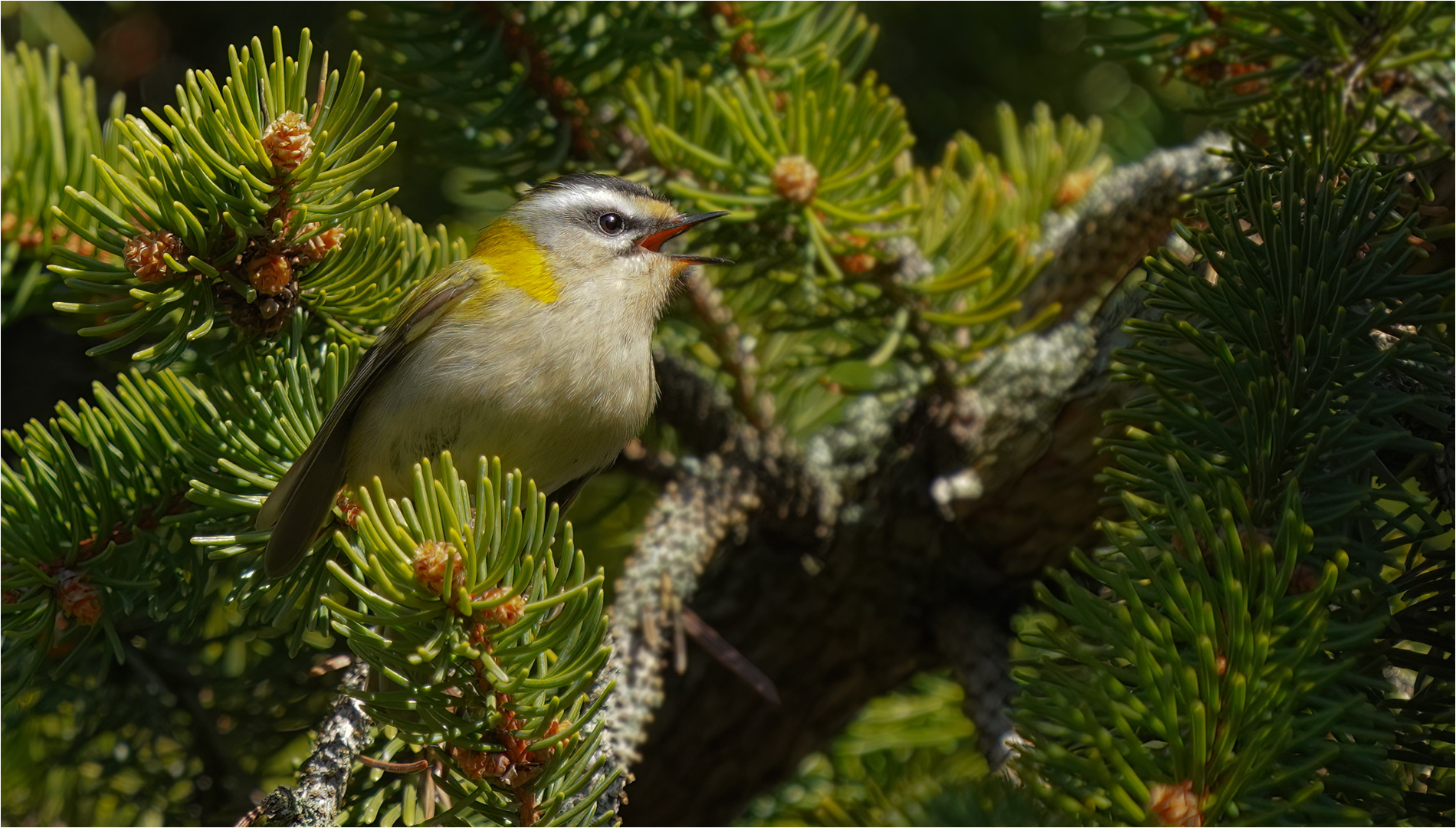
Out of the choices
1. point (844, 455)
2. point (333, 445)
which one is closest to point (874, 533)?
point (844, 455)

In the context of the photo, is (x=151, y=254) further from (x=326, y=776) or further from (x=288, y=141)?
(x=326, y=776)

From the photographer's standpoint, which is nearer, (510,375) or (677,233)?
(510,375)

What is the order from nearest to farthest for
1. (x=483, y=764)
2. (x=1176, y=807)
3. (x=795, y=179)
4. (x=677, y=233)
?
(x=1176, y=807) → (x=483, y=764) → (x=795, y=179) → (x=677, y=233)

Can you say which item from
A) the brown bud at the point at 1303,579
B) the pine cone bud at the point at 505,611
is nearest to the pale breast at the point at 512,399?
the pine cone bud at the point at 505,611

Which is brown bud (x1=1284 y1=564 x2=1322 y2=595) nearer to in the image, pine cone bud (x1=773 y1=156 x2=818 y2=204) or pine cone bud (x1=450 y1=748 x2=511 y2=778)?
pine cone bud (x1=450 y1=748 x2=511 y2=778)

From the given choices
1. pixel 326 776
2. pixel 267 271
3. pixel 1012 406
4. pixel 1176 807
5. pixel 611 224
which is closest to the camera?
pixel 1176 807

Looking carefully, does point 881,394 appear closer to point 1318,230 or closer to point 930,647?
point 930,647
